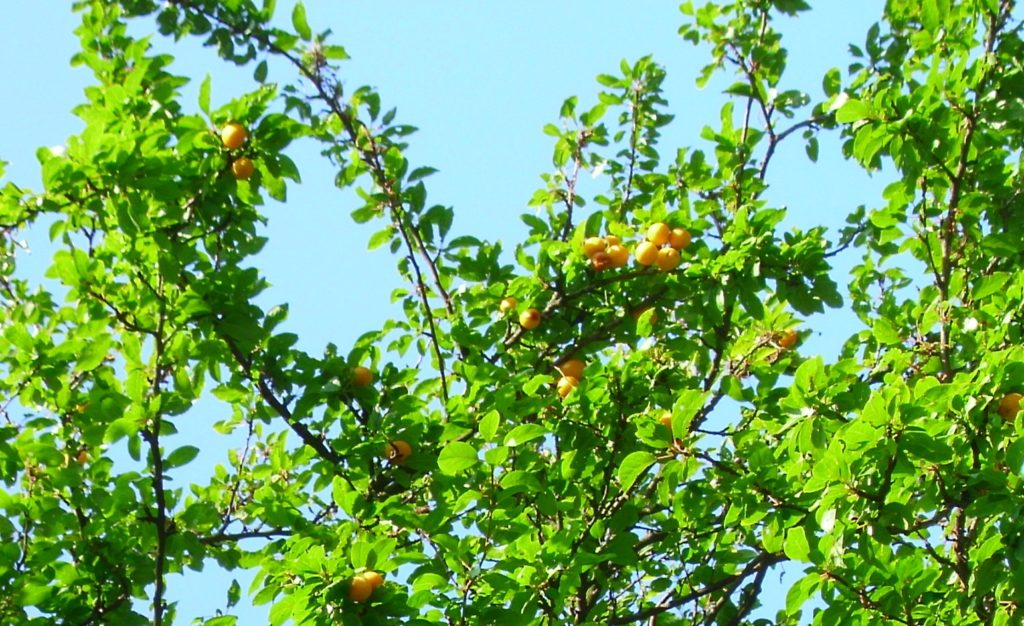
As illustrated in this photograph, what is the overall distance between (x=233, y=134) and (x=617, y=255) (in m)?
1.48

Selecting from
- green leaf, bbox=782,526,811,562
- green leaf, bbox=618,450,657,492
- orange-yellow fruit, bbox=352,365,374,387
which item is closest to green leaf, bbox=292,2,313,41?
orange-yellow fruit, bbox=352,365,374,387

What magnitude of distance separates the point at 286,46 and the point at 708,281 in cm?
179

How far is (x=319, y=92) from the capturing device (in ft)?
13.7

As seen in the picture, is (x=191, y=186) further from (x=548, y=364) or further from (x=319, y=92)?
(x=548, y=364)

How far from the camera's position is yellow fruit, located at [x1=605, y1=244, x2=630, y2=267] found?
409 cm

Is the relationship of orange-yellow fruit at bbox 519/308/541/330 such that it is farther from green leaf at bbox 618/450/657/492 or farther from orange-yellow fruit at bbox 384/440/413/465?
green leaf at bbox 618/450/657/492

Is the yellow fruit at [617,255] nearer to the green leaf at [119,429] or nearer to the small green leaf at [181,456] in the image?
the small green leaf at [181,456]

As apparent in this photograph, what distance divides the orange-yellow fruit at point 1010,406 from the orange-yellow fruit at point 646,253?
135 cm

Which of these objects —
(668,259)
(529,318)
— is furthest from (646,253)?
(529,318)

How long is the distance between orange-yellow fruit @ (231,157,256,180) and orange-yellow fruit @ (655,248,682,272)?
1.51m

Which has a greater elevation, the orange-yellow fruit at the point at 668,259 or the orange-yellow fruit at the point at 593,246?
the orange-yellow fruit at the point at 593,246

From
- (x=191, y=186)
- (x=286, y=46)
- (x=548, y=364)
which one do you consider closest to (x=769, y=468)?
(x=548, y=364)

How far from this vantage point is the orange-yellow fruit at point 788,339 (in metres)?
4.19

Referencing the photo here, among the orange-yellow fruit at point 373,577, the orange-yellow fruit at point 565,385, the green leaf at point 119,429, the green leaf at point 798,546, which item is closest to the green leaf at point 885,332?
the orange-yellow fruit at point 565,385
